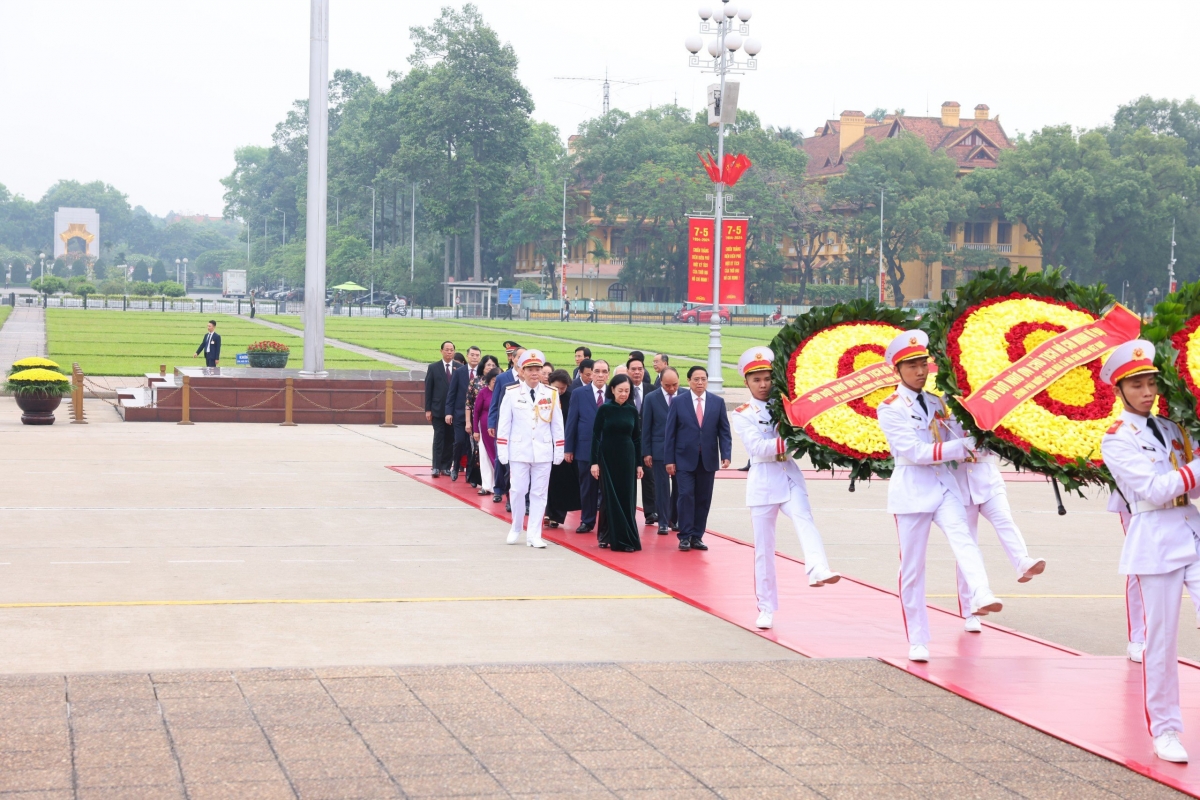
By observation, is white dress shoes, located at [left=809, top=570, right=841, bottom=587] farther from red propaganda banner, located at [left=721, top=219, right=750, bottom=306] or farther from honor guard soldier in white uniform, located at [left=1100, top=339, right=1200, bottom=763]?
red propaganda banner, located at [left=721, top=219, right=750, bottom=306]

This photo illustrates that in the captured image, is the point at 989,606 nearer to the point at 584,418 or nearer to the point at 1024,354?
the point at 1024,354

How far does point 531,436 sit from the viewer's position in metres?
12.1

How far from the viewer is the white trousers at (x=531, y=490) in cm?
1222

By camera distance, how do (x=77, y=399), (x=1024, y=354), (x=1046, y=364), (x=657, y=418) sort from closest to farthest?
1. (x=1046, y=364)
2. (x=1024, y=354)
3. (x=657, y=418)
4. (x=77, y=399)

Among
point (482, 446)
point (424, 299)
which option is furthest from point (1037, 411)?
point (424, 299)

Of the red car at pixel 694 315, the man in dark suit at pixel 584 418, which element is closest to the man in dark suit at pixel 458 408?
the man in dark suit at pixel 584 418

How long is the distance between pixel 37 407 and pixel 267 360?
6.62 m

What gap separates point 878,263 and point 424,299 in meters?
34.4

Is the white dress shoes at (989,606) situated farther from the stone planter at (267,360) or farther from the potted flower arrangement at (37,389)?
the stone planter at (267,360)

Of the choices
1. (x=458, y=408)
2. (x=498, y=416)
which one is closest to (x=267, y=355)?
(x=458, y=408)

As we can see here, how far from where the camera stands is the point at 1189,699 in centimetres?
720

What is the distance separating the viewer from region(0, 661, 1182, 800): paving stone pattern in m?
5.52

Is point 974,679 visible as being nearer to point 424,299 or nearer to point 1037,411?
point 1037,411

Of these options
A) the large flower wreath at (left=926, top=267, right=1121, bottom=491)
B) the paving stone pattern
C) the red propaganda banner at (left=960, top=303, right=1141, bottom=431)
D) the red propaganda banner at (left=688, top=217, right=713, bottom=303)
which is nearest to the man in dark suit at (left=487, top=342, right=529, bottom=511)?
the large flower wreath at (left=926, top=267, right=1121, bottom=491)
